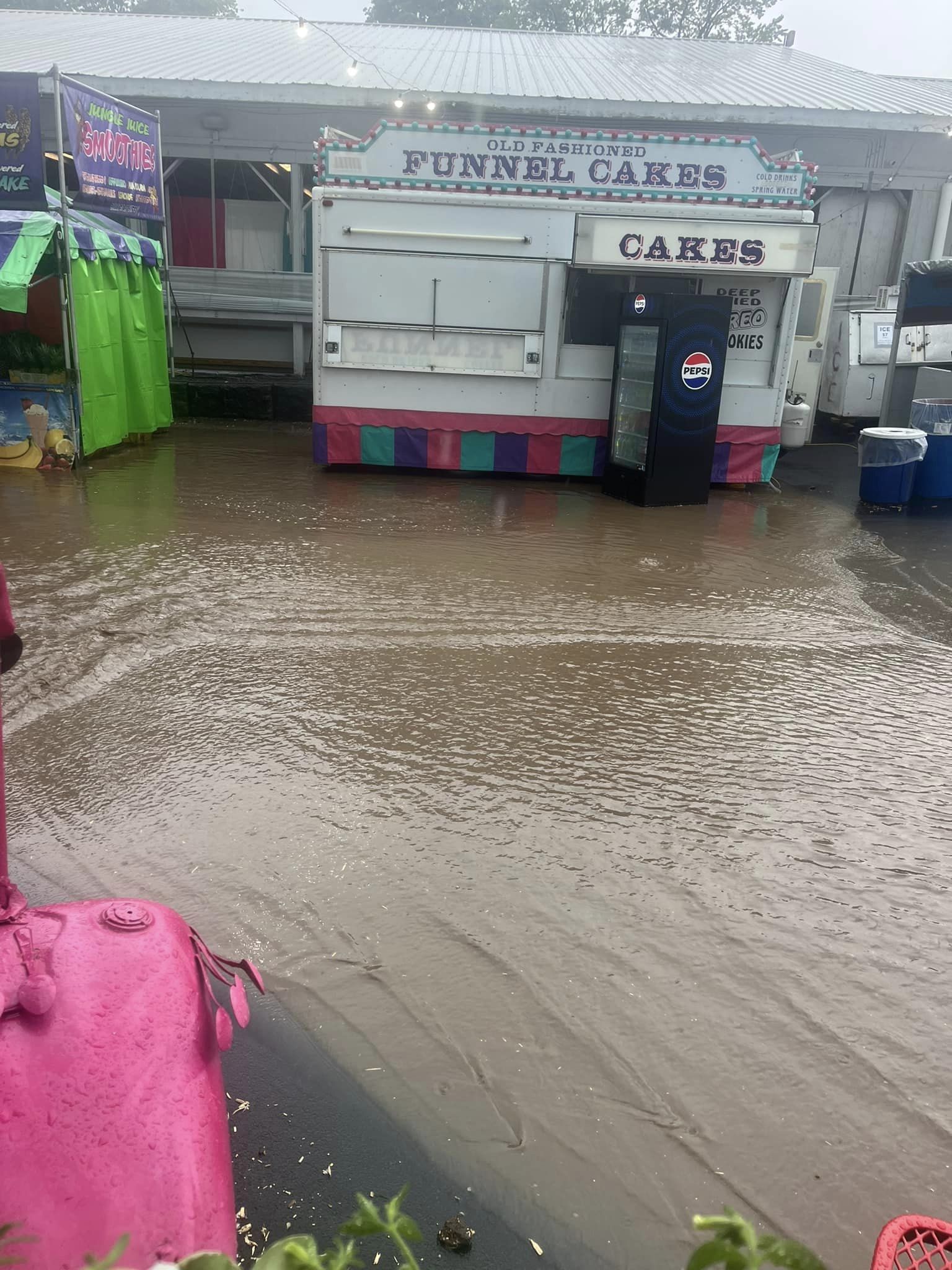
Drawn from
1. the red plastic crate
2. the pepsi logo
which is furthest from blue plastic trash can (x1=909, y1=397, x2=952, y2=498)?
the red plastic crate

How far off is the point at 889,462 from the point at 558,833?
26.2 ft

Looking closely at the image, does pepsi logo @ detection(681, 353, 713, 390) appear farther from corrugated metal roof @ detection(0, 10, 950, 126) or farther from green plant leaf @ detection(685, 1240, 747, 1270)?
green plant leaf @ detection(685, 1240, 747, 1270)

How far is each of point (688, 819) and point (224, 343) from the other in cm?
1450

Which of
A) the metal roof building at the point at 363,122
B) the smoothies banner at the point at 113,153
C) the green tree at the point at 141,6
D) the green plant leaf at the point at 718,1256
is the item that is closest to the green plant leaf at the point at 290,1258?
the green plant leaf at the point at 718,1256

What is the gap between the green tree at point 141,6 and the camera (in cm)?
4384

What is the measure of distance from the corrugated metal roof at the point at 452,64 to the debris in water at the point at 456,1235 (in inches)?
593

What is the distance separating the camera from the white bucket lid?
10359mm

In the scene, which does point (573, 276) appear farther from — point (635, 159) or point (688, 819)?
point (688, 819)

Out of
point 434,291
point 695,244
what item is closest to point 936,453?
point 695,244

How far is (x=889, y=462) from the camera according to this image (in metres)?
10.5

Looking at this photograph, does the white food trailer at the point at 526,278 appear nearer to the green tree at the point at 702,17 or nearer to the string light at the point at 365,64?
the string light at the point at 365,64

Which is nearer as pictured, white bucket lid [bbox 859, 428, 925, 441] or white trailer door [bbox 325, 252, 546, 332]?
white bucket lid [bbox 859, 428, 925, 441]

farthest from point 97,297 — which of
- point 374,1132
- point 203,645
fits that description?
point 374,1132

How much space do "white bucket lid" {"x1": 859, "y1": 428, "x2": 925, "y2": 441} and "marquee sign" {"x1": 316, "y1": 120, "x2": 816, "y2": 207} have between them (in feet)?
8.03
